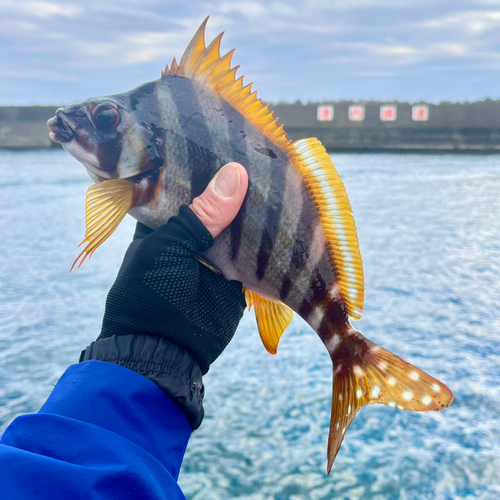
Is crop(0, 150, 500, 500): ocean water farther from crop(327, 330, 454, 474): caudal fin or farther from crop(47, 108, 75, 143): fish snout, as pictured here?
crop(47, 108, 75, 143): fish snout

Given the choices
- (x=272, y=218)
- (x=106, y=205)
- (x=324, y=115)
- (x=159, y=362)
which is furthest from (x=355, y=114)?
(x=159, y=362)

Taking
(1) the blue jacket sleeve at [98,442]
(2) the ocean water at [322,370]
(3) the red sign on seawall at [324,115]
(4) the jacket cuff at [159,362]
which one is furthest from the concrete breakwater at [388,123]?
(1) the blue jacket sleeve at [98,442]

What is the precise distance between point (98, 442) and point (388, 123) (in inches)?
708

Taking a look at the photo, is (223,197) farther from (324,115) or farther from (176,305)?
(324,115)

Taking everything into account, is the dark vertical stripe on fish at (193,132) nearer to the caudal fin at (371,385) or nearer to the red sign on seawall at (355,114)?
the caudal fin at (371,385)

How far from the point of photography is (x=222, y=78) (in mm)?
1557

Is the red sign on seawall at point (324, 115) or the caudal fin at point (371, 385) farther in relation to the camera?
the red sign on seawall at point (324, 115)

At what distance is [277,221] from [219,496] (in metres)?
1.00

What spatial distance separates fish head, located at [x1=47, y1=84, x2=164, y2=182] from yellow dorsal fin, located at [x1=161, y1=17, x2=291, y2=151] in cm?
19

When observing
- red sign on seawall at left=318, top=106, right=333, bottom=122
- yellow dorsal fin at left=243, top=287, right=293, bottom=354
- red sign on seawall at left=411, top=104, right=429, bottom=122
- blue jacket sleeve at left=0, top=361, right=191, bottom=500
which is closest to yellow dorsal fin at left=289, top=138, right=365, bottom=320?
yellow dorsal fin at left=243, top=287, right=293, bottom=354

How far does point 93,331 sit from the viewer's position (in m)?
3.03

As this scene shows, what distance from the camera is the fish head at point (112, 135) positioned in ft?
4.97

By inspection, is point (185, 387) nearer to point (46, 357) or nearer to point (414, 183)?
point (46, 357)

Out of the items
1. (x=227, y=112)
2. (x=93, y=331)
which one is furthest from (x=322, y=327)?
(x=93, y=331)
